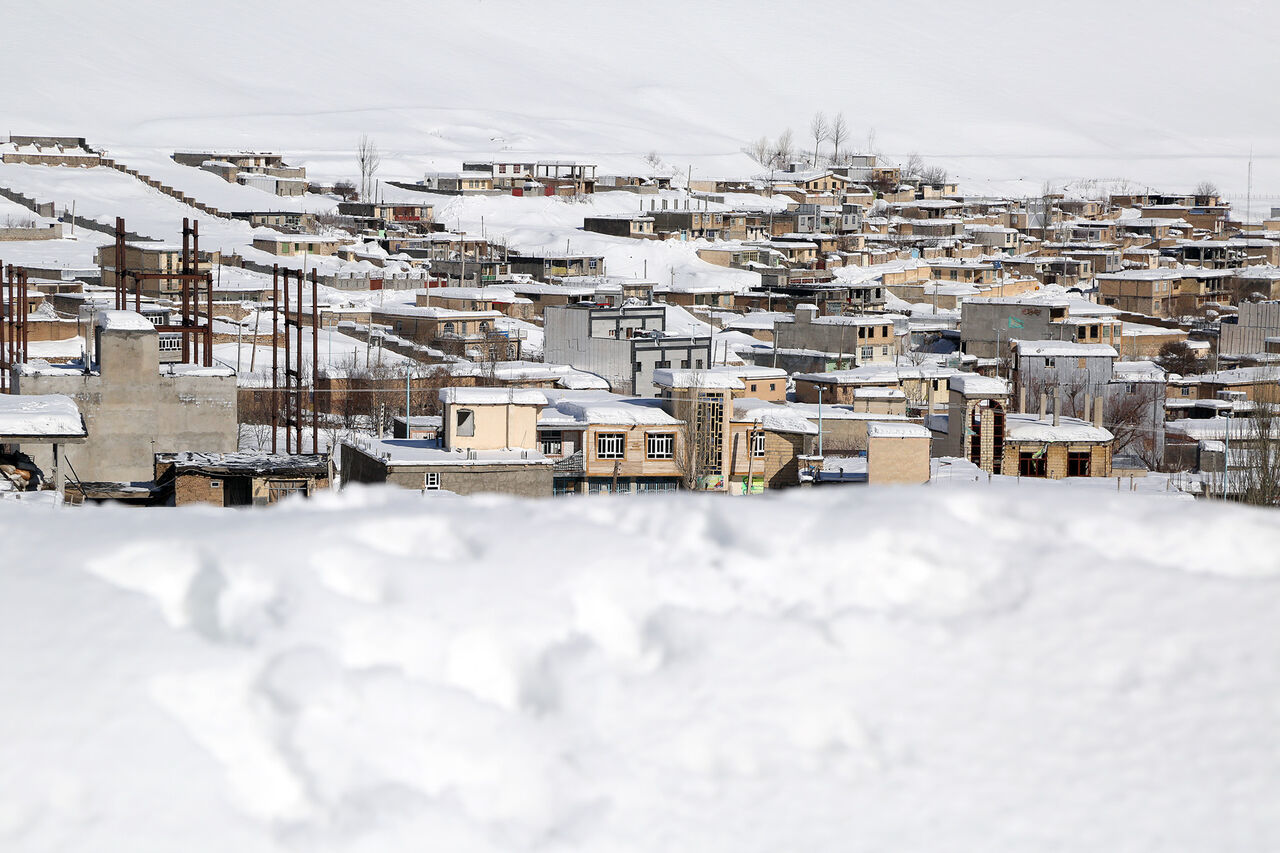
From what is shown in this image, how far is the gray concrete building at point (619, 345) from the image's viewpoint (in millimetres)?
29438

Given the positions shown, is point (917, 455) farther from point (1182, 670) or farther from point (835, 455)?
point (1182, 670)

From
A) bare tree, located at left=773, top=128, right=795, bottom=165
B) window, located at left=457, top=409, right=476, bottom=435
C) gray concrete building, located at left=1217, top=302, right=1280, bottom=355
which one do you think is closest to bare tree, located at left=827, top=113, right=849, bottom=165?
bare tree, located at left=773, top=128, right=795, bottom=165

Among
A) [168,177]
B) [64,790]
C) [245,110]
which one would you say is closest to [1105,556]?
[64,790]

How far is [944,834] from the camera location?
9.86 ft

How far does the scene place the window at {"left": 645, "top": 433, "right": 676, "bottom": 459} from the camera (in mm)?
18688

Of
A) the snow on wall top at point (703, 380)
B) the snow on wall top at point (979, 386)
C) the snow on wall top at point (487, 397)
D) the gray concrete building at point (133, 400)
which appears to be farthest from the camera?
the snow on wall top at point (979, 386)

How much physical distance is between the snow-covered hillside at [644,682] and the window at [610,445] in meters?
14.4

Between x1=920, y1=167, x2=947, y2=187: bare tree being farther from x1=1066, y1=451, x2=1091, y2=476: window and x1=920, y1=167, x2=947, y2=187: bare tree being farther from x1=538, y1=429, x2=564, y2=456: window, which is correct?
x1=538, y1=429, x2=564, y2=456: window

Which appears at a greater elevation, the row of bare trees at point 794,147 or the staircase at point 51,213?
the row of bare trees at point 794,147

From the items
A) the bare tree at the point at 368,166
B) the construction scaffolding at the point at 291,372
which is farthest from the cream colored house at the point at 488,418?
the bare tree at the point at 368,166

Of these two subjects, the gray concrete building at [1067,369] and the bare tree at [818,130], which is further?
the bare tree at [818,130]

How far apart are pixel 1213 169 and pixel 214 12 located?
7598 centimetres

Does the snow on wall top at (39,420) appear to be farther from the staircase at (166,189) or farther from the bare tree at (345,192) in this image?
the bare tree at (345,192)

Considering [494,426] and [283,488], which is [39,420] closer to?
[283,488]
